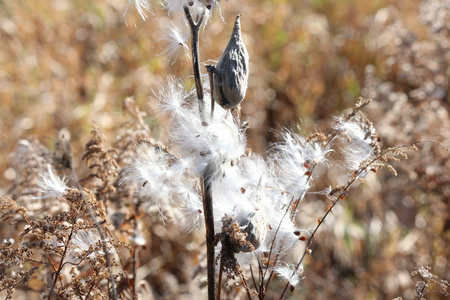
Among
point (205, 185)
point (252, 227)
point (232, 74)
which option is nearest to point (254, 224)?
point (252, 227)

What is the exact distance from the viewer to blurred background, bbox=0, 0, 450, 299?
2293mm

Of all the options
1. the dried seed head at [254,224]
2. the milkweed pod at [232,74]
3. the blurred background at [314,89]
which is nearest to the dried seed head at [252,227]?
the dried seed head at [254,224]

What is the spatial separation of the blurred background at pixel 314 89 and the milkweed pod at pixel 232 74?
0.96 m

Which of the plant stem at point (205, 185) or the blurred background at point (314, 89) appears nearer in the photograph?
the plant stem at point (205, 185)

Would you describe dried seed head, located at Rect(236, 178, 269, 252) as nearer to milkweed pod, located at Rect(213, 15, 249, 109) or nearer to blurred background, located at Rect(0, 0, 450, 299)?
milkweed pod, located at Rect(213, 15, 249, 109)

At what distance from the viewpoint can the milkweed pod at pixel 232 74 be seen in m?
0.78

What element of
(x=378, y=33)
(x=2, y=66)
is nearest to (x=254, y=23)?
(x=378, y=33)

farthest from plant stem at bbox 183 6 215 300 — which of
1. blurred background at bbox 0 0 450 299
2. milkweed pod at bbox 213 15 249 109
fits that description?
blurred background at bbox 0 0 450 299

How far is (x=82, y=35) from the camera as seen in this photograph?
381 centimetres

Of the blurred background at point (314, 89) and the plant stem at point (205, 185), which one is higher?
the blurred background at point (314, 89)

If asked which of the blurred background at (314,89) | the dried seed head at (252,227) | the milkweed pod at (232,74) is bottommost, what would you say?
the dried seed head at (252,227)

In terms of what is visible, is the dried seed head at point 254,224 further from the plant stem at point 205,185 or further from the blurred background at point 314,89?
the blurred background at point 314,89

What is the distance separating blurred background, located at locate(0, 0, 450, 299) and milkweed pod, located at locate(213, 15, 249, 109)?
96 cm

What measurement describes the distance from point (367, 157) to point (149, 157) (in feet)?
1.56
